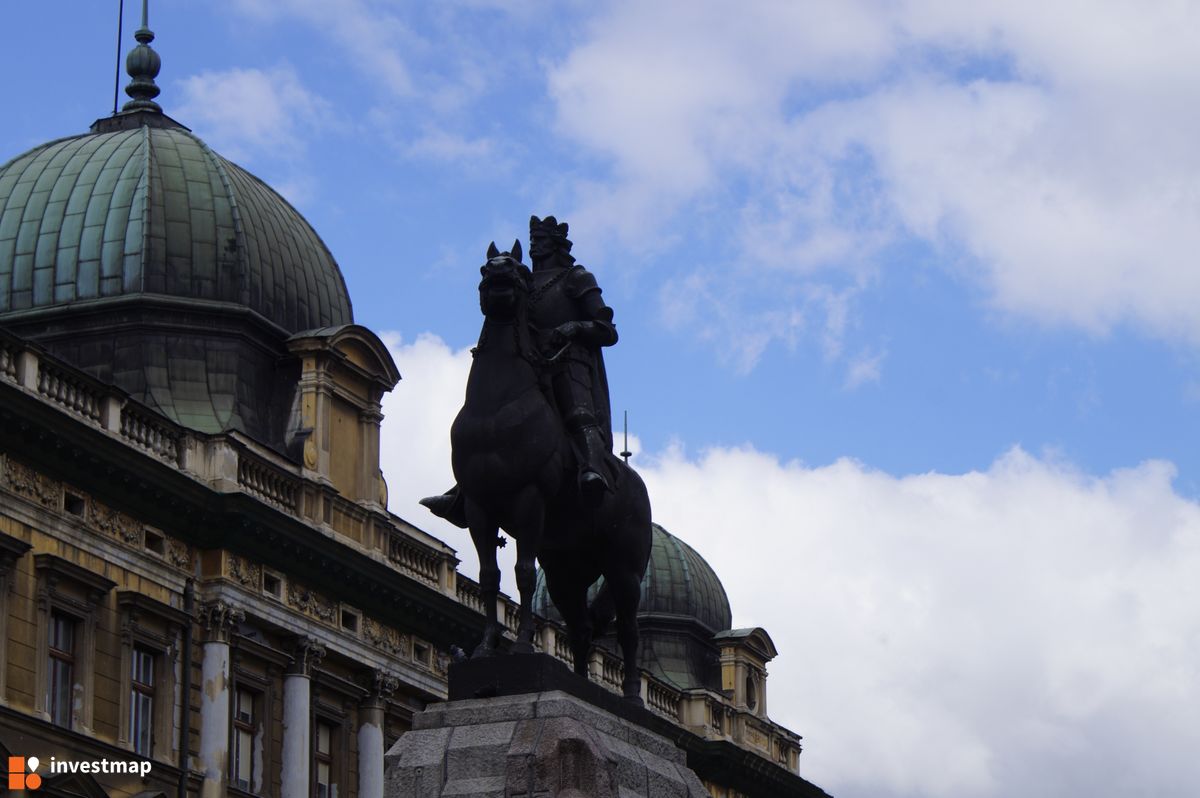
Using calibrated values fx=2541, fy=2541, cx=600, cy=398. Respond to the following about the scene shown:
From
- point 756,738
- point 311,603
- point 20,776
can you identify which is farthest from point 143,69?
point 756,738

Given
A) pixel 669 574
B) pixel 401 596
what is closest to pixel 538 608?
pixel 669 574

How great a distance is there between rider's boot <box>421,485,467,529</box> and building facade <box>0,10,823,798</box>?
727 inches

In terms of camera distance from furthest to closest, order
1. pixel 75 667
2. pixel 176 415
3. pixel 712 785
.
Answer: pixel 712 785
pixel 176 415
pixel 75 667

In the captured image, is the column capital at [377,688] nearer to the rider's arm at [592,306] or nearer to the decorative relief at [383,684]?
the decorative relief at [383,684]

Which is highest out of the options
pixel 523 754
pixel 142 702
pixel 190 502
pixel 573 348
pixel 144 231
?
pixel 144 231

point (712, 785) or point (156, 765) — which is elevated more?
point (712, 785)

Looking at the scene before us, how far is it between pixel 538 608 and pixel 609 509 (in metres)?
49.5

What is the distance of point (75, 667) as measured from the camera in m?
39.4

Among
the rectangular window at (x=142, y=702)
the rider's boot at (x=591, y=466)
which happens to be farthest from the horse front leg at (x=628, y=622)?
the rectangular window at (x=142, y=702)

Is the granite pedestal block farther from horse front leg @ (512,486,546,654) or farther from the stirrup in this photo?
the stirrup

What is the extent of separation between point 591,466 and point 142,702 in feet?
75.9

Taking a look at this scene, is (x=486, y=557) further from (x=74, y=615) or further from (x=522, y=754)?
Answer: (x=74, y=615)

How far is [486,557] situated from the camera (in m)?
19.6

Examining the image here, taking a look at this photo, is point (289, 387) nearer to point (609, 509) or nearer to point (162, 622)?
point (162, 622)
